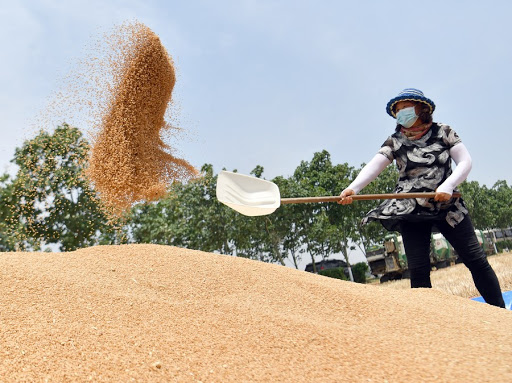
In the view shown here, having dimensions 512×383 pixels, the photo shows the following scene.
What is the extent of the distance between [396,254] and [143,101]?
35.4 feet

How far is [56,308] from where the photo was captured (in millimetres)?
2031

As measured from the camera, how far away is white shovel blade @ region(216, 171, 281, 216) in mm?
2869

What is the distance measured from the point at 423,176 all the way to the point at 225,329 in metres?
1.83

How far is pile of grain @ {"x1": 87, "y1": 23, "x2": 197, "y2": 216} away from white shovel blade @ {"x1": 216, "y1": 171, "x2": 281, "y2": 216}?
1896 mm

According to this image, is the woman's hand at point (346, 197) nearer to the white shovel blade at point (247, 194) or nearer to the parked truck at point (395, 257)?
the white shovel blade at point (247, 194)

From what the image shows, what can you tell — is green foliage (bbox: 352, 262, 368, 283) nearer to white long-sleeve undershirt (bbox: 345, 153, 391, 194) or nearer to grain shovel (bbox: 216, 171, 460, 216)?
white long-sleeve undershirt (bbox: 345, 153, 391, 194)

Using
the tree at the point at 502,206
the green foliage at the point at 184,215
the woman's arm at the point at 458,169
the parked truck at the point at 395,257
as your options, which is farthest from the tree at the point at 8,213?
the tree at the point at 502,206

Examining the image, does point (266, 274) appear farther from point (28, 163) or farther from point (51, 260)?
point (28, 163)

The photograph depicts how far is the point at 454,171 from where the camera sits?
9.61ft

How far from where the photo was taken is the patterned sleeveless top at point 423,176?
116 inches

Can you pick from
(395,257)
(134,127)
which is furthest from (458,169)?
(395,257)

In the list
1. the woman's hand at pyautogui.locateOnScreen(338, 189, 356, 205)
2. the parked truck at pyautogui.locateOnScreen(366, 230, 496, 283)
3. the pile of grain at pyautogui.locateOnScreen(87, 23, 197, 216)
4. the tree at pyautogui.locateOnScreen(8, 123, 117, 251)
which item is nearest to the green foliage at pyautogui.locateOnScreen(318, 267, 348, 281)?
the parked truck at pyautogui.locateOnScreen(366, 230, 496, 283)

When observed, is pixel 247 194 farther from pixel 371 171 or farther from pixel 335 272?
pixel 335 272

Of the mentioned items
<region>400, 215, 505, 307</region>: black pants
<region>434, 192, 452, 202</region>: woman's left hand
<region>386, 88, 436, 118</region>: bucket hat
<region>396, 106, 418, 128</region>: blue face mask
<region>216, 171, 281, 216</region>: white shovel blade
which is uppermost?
<region>386, 88, 436, 118</region>: bucket hat
